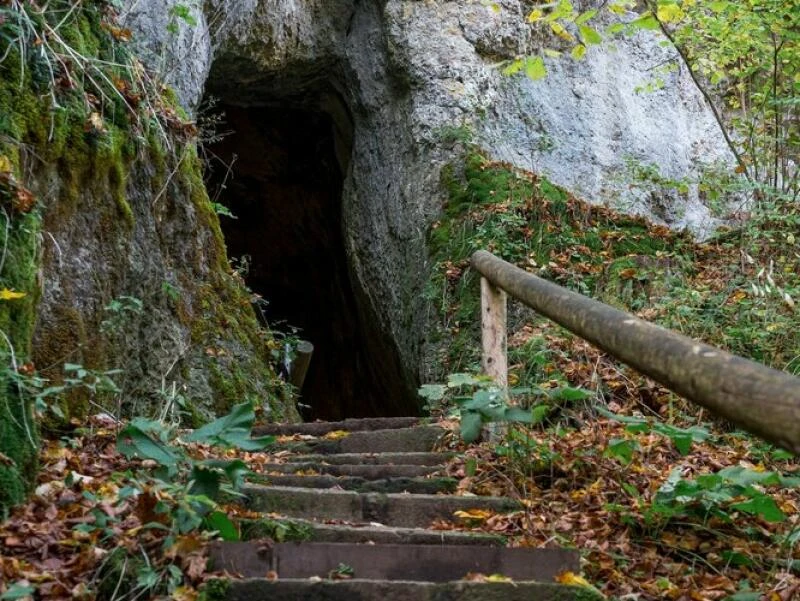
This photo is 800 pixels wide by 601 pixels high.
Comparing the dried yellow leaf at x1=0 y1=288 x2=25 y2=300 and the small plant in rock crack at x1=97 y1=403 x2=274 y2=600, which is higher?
the dried yellow leaf at x1=0 y1=288 x2=25 y2=300

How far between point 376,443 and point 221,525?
2.38 meters

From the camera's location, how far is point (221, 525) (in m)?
3.32

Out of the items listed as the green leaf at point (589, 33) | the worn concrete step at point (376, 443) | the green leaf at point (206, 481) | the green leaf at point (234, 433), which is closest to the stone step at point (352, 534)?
the green leaf at point (206, 481)

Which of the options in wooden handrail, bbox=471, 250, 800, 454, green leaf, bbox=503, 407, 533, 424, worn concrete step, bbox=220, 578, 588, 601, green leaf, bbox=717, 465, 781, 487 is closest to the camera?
wooden handrail, bbox=471, 250, 800, 454

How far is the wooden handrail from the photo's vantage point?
1.78 m

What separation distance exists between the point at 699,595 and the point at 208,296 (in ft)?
16.7

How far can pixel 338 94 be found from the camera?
12125 millimetres

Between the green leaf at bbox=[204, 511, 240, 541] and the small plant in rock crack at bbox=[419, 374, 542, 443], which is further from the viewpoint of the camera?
the small plant in rock crack at bbox=[419, 374, 542, 443]

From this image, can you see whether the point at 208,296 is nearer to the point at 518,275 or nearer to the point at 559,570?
the point at 518,275

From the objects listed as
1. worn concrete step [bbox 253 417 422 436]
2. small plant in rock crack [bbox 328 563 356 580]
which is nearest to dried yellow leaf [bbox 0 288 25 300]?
small plant in rock crack [bbox 328 563 356 580]

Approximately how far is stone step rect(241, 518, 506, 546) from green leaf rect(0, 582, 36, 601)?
899 millimetres

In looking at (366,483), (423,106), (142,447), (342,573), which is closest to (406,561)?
(342,573)

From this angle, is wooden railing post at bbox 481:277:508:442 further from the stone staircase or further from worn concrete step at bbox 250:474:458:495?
worn concrete step at bbox 250:474:458:495

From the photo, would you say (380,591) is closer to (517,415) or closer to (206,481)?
(206,481)
